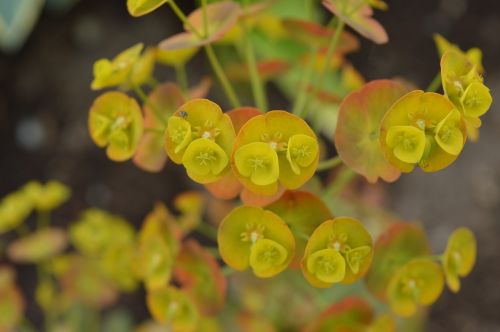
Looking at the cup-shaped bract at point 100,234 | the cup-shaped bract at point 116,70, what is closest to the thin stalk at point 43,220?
the cup-shaped bract at point 100,234

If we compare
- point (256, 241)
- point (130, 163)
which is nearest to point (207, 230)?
point (130, 163)

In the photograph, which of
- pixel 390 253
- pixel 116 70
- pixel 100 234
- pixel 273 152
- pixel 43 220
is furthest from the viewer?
pixel 43 220

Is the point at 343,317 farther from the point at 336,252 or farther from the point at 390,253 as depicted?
the point at 336,252

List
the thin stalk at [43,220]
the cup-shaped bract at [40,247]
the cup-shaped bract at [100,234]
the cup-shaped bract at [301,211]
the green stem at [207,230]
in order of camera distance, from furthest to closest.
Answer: the thin stalk at [43,220] → the green stem at [207,230] → the cup-shaped bract at [40,247] → the cup-shaped bract at [100,234] → the cup-shaped bract at [301,211]

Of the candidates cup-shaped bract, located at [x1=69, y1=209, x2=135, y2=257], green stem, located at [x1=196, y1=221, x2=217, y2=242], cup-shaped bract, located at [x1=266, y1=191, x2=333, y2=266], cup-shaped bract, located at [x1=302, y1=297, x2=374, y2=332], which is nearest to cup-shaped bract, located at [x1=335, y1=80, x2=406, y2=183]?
cup-shaped bract, located at [x1=266, y1=191, x2=333, y2=266]

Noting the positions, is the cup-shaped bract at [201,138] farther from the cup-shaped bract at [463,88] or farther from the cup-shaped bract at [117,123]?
the cup-shaped bract at [463,88]

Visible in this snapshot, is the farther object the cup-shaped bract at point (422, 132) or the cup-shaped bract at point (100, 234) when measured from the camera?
the cup-shaped bract at point (100, 234)
